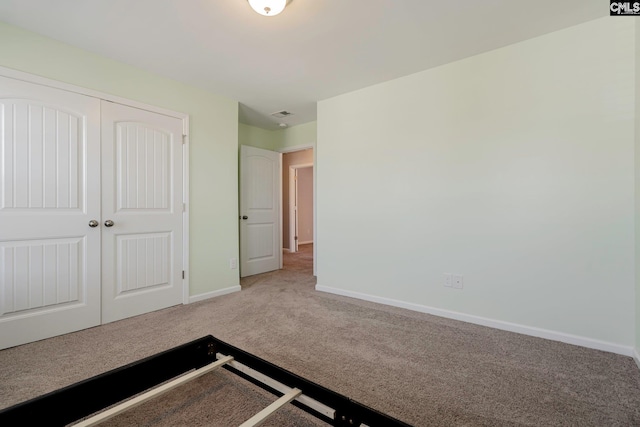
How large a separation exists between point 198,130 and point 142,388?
2.63 meters

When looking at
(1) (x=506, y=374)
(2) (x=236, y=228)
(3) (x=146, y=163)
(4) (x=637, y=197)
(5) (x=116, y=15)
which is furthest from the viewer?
(2) (x=236, y=228)

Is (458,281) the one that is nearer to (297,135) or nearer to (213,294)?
(213,294)

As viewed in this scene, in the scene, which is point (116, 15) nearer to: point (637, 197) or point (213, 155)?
point (213, 155)

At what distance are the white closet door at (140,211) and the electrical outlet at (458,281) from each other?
2808 mm

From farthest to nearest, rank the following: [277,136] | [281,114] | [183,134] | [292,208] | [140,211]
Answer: [292,208], [277,136], [281,114], [183,134], [140,211]

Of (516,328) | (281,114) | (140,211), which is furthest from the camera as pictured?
(281,114)

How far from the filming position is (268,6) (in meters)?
1.78

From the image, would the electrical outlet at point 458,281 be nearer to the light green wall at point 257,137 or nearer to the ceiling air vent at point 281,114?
the ceiling air vent at point 281,114

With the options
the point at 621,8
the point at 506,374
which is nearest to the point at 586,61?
the point at 621,8

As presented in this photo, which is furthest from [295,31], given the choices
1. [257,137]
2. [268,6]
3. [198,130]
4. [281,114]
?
[257,137]

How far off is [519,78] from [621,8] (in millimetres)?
642

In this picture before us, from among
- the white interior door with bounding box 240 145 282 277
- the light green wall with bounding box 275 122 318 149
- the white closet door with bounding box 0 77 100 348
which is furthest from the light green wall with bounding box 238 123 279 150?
the white closet door with bounding box 0 77 100 348

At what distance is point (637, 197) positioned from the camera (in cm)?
187

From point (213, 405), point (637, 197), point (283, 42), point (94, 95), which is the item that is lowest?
point (213, 405)
